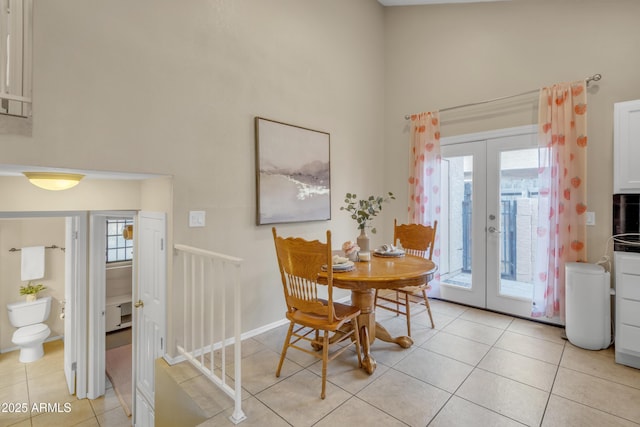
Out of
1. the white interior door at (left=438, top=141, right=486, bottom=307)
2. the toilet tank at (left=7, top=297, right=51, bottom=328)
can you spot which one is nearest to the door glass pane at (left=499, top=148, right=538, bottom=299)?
the white interior door at (left=438, top=141, right=486, bottom=307)

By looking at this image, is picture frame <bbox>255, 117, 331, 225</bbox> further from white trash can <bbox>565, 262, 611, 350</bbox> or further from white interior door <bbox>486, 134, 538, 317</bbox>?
white trash can <bbox>565, 262, 611, 350</bbox>

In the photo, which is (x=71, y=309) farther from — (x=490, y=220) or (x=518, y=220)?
(x=518, y=220)

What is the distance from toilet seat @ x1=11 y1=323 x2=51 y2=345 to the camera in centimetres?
356

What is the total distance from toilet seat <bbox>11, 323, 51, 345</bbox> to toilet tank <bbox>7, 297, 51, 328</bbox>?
8cm

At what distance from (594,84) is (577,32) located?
0.59m

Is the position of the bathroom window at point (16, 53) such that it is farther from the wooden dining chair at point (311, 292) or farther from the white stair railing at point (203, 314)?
the wooden dining chair at point (311, 292)

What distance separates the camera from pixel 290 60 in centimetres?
321

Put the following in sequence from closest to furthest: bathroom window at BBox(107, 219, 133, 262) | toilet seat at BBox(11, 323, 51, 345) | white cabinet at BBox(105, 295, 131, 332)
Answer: toilet seat at BBox(11, 323, 51, 345) < white cabinet at BBox(105, 295, 131, 332) < bathroom window at BBox(107, 219, 133, 262)

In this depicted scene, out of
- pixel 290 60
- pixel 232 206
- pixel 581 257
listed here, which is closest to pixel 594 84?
pixel 581 257

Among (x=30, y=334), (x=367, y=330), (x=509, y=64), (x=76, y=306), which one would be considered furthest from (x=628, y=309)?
(x=30, y=334)

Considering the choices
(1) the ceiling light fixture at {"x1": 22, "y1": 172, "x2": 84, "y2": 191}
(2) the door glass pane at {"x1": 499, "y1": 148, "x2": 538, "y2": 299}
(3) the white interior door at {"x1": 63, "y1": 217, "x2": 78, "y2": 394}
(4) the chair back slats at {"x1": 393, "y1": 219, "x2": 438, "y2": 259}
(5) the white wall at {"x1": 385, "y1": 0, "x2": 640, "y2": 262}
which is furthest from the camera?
(2) the door glass pane at {"x1": 499, "y1": 148, "x2": 538, "y2": 299}

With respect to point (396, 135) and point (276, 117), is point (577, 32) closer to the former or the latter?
point (396, 135)

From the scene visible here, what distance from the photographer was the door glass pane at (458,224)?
3754 mm

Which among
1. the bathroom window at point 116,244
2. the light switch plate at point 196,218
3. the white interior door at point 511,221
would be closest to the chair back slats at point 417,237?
the white interior door at point 511,221
